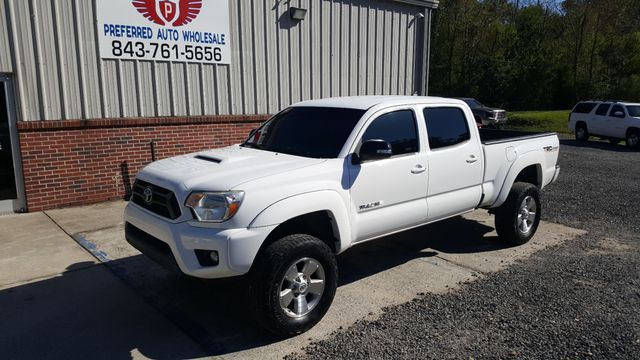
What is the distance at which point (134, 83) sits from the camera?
28.5ft

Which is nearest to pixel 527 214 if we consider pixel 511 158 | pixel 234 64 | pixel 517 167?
pixel 517 167

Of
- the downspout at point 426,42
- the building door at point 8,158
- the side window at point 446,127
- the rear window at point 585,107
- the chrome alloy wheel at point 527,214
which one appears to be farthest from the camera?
the rear window at point 585,107

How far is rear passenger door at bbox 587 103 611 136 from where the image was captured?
19.1 metres

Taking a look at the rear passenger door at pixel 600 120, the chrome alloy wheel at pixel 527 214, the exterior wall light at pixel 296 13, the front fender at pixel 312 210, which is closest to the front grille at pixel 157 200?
the front fender at pixel 312 210

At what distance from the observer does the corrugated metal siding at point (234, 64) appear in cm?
771

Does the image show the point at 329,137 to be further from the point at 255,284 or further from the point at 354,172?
the point at 255,284

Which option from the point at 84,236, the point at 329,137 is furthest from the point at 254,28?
the point at 329,137

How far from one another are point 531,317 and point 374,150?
202 centimetres

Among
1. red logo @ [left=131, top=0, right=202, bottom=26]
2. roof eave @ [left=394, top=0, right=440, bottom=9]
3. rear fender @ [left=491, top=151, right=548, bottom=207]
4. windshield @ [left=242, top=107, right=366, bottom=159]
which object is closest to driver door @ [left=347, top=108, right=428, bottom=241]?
windshield @ [left=242, top=107, right=366, bottom=159]

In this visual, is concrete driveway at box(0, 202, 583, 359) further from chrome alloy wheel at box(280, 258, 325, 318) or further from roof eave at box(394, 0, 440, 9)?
roof eave at box(394, 0, 440, 9)

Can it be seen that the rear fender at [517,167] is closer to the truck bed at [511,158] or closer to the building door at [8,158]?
the truck bed at [511,158]

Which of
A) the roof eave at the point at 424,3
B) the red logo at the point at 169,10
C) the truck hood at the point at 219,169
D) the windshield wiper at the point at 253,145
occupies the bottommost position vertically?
the truck hood at the point at 219,169

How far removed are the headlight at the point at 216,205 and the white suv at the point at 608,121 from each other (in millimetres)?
18468

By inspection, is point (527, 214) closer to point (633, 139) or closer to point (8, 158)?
point (8, 158)
